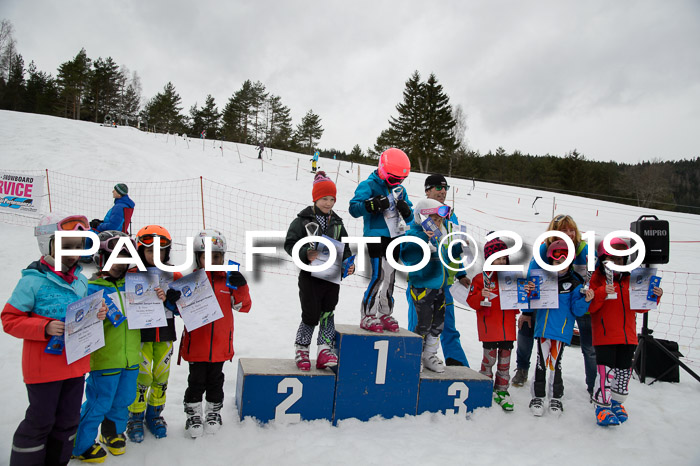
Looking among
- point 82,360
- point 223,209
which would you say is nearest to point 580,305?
point 82,360

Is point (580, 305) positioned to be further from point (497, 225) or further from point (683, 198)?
point (683, 198)

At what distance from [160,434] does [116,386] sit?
54 cm

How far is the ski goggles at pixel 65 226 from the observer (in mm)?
2365

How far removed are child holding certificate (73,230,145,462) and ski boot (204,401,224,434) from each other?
0.55m

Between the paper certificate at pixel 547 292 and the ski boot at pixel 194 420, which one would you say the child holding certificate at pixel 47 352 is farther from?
the paper certificate at pixel 547 292

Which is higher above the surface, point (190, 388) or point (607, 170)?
point (607, 170)

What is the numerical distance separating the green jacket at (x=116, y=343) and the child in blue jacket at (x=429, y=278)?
2.34 metres

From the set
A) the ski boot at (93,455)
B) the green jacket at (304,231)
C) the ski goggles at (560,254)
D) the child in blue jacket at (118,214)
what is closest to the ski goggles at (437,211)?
the green jacket at (304,231)

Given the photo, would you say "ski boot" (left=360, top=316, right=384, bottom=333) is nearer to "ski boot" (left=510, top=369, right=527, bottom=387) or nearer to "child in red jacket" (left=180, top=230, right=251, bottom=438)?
"child in red jacket" (left=180, top=230, right=251, bottom=438)

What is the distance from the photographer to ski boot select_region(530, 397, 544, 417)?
3.85 m

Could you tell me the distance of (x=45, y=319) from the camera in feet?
7.54

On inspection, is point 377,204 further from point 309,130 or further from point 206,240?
point 309,130

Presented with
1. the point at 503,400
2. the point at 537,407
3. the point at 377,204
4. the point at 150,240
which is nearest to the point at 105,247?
the point at 150,240

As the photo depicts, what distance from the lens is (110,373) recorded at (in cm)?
271
